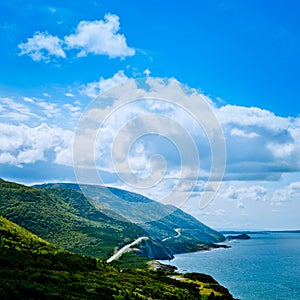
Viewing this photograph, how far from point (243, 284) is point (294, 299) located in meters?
24.0

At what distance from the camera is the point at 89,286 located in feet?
163

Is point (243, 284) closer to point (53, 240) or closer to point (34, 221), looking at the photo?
point (53, 240)

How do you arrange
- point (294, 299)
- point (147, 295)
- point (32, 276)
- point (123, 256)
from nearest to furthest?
point (32, 276) < point (147, 295) < point (294, 299) < point (123, 256)

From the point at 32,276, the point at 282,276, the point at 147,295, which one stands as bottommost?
the point at 282,276

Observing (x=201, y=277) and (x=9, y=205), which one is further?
(x=9, y=205)

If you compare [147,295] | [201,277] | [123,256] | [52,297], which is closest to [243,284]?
[201,277]

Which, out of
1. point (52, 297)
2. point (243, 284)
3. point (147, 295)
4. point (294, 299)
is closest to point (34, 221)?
point (243, 284)

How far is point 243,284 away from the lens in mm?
118375

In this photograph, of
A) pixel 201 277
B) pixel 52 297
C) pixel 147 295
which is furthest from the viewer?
pixel 201 277

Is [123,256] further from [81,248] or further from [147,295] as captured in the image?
[147,295]

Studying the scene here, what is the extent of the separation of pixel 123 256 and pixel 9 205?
6291 cm

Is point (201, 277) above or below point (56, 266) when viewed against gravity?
below

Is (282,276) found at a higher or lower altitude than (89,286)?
lower

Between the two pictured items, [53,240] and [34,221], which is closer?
[53,240]
